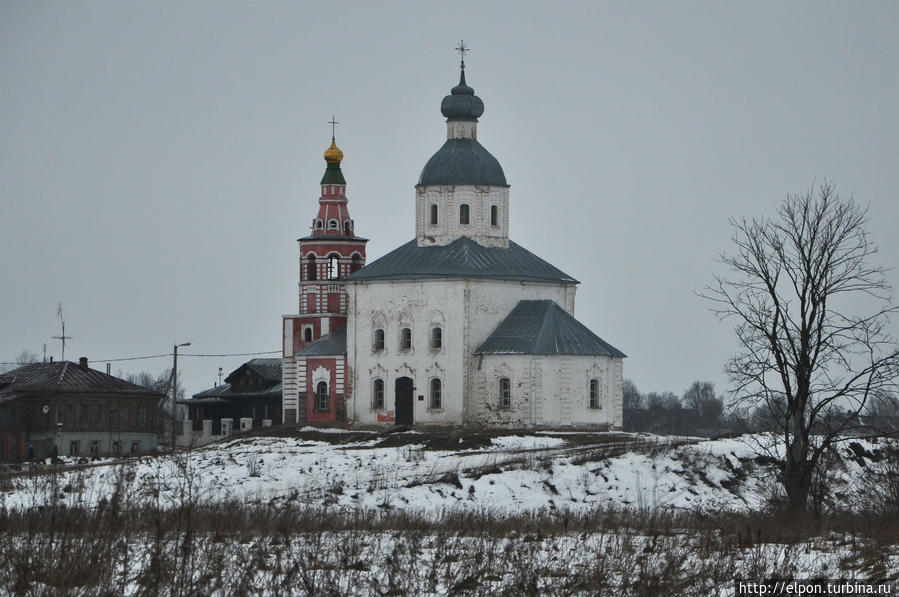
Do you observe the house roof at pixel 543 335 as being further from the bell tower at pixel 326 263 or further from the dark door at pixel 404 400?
the bell tower at pixel 326 263

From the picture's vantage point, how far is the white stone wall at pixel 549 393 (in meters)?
52.3

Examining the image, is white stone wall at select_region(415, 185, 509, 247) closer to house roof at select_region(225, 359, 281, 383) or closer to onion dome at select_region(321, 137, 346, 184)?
onion dome at select_region(321, 137, 346, 184)

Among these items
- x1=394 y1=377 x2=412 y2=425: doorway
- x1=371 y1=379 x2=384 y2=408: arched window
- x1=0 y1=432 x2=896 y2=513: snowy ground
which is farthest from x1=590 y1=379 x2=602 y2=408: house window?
x1=0 y1=432 x2=896 y2=513: snowy ground

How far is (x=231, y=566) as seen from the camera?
16.2 metres

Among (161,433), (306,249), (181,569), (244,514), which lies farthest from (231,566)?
(161,433)

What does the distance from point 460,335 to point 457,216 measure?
5.33 m

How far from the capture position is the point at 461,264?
55031mm

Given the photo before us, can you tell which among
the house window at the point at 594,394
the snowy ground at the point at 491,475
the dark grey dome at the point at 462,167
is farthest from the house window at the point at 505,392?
the snowy ground at the point at 491,475

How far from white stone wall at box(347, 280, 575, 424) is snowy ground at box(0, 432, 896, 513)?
12.3 meters

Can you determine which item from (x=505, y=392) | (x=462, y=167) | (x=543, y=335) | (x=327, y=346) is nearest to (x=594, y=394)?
(x=543, y=335)

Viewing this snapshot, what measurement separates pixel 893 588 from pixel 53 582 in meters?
8.61

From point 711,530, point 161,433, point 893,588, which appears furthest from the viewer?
point 161,433

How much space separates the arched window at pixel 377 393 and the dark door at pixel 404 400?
0.75 metres

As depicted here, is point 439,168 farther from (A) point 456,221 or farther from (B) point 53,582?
(B) point 53,582
